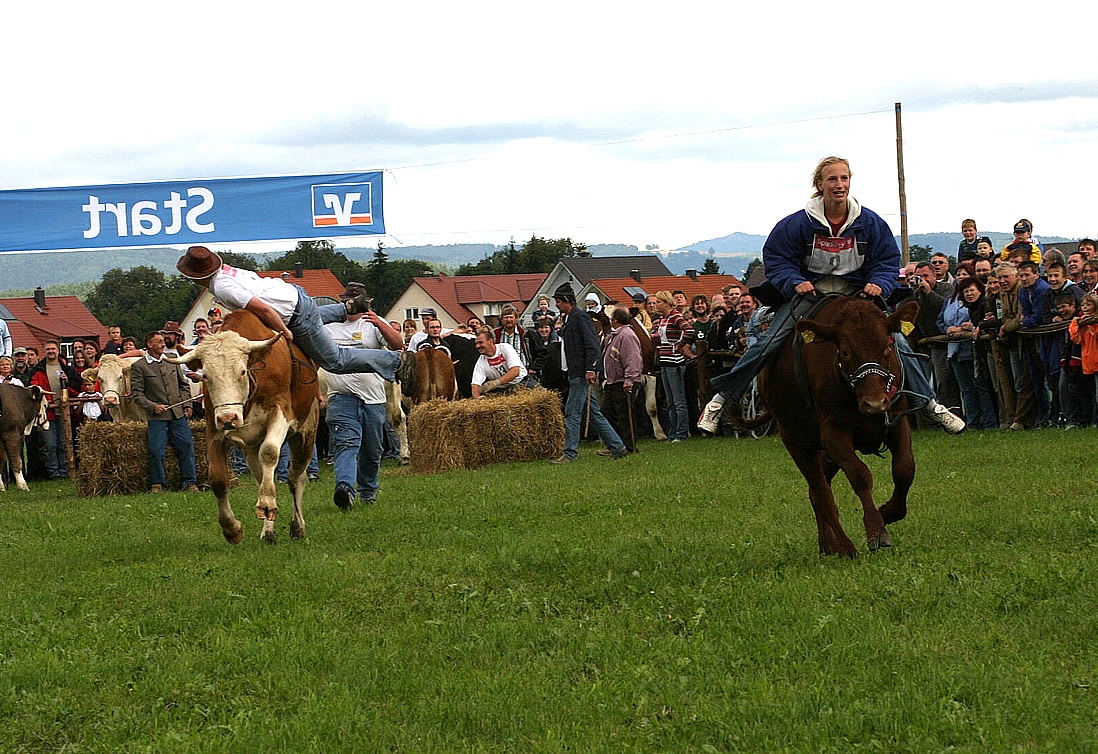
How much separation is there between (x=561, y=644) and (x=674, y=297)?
17229 millimetres

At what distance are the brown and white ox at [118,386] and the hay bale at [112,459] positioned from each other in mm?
1726

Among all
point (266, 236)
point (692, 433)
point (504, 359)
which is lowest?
point (692, 433)

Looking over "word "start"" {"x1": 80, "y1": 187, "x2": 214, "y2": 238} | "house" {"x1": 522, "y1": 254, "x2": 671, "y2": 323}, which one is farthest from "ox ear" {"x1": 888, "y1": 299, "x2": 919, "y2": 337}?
"house" {"x1": 522, "y1": 254, "x2": 671, "y2": 323}

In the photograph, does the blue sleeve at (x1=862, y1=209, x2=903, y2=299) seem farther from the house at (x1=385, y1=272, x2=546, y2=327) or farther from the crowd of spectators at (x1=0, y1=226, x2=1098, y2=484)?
the house at (x1=385, y1=272, x2=546, y2=327)

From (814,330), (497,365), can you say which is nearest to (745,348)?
(497,365)

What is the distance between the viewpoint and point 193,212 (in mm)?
19781

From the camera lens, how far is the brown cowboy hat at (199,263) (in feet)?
34.4

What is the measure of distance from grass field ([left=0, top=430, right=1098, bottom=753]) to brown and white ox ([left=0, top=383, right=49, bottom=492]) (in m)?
9.36

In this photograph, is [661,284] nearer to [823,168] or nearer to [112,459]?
[112,459]

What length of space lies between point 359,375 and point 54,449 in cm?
1175

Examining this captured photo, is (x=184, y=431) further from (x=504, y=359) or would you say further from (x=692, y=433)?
(x=692, y=433)

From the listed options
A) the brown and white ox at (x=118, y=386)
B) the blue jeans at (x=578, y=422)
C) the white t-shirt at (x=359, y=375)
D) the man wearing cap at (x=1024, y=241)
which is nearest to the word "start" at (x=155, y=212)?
the brown and white ox at (x=118, y=386)

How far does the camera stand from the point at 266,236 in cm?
1995

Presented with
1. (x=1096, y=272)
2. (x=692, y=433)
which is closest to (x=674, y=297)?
(x=692, y=433)
